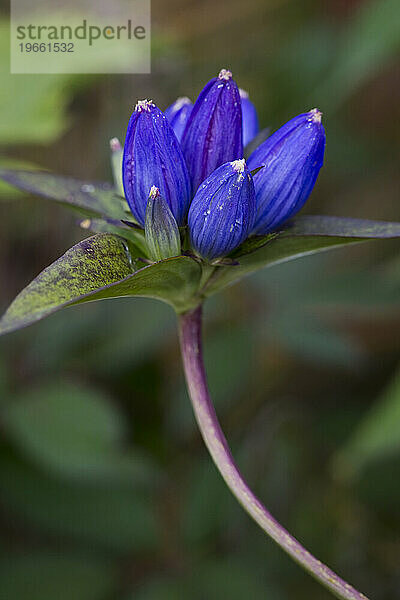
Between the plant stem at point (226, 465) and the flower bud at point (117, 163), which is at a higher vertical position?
the flower bud at point (117, 163)

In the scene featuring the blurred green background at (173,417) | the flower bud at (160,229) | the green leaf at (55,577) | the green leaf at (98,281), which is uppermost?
the flower bud at (160,229)

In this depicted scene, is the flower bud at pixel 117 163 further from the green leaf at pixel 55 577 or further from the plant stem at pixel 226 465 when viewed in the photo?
the green leaf at pixel 55 577

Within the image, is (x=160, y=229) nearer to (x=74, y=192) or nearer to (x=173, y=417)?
(x=74, y=192)

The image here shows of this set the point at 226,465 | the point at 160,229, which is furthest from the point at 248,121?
the point at 226,465

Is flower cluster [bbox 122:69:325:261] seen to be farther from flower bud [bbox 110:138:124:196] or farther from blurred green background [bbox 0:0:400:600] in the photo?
blurred green background [bbox 0:0:400:600]

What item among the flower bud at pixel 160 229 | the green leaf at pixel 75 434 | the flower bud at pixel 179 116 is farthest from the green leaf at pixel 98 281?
the green leaf at pixel 75 434

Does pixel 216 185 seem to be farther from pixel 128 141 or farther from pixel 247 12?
pixel 247 12
